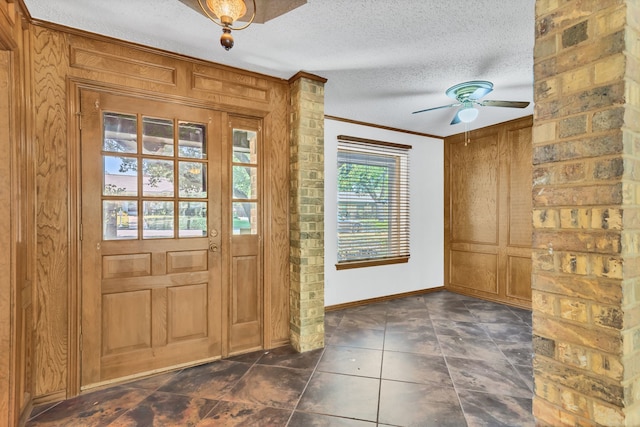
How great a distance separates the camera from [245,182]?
9.45ft

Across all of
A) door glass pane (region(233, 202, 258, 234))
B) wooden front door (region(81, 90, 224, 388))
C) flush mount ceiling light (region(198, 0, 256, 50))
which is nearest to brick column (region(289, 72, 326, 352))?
door glass pane (region(233, 202, 258, 234))

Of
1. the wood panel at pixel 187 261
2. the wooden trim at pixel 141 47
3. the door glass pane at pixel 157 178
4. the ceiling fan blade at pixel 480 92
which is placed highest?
the wooden trim at pixel 141 47

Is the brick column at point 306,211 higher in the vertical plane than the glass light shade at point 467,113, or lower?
lower

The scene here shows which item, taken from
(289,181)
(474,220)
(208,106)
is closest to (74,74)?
(208,106)

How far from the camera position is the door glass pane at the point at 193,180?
2596 mm

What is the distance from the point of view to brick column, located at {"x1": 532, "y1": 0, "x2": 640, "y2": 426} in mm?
916

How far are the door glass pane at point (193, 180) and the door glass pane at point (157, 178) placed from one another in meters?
0.09

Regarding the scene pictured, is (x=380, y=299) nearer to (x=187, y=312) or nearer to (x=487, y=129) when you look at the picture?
(x=187, y=312)

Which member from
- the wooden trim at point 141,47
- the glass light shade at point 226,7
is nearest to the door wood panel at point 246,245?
the wooden trim at point 141,47

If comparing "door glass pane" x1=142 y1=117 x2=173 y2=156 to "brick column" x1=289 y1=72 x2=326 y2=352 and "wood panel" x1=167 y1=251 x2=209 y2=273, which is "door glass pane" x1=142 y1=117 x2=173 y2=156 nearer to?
"wood panel" x1=167 y1=251 x2=209 y2=273

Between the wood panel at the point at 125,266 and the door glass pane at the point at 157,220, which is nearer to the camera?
the wood panel at the point at 125,266

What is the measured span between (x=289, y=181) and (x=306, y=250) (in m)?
0.70

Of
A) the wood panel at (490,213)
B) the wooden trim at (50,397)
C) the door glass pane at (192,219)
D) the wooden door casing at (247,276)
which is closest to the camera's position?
the wooden trim at (50,397)

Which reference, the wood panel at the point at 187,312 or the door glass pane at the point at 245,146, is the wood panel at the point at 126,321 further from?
the door glass pane at the point at 245,146
